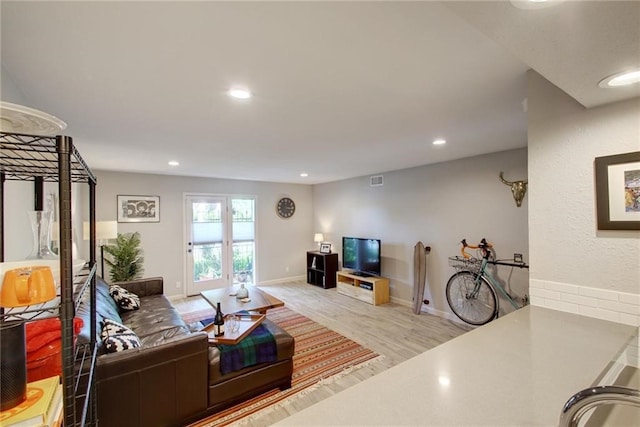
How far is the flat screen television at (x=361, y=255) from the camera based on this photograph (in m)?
5.04

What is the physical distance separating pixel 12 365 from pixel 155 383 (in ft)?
4.84

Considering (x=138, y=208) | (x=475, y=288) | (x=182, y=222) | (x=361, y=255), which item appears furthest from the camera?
(x=182, y=222)

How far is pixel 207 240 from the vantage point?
5695 millimetres

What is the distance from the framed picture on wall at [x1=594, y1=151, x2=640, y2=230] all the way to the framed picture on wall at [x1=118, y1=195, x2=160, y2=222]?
5736mm

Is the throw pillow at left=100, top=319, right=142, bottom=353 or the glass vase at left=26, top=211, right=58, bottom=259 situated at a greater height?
the glass vase at left=26, top=211, right=58, bottom=259

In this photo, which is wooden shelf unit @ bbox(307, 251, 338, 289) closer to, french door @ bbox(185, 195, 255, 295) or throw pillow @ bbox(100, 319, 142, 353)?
french door @ bbox(185, 195, 255, 295)

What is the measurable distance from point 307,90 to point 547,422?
178cm

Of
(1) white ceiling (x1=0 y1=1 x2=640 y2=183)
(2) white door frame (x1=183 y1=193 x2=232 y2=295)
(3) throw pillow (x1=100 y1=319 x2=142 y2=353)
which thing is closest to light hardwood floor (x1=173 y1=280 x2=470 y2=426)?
(2) white door frame (x1=183 y1=193 x2=232 y2=295)

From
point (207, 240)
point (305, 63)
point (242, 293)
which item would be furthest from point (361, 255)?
point (305, 63)

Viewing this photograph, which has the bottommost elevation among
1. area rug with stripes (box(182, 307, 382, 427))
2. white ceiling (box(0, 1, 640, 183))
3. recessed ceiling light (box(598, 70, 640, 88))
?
area rug with stripes (box(182, 307, 382, 427))

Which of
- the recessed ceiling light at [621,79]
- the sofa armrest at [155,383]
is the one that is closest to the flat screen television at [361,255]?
the sofa armrest at [155,383]

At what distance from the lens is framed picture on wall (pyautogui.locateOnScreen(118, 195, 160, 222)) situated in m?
4.84

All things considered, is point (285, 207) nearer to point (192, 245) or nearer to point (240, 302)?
point (192, 245)

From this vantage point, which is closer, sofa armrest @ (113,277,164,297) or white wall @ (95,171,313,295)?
sofa armrest @ (113,277,164,297)
